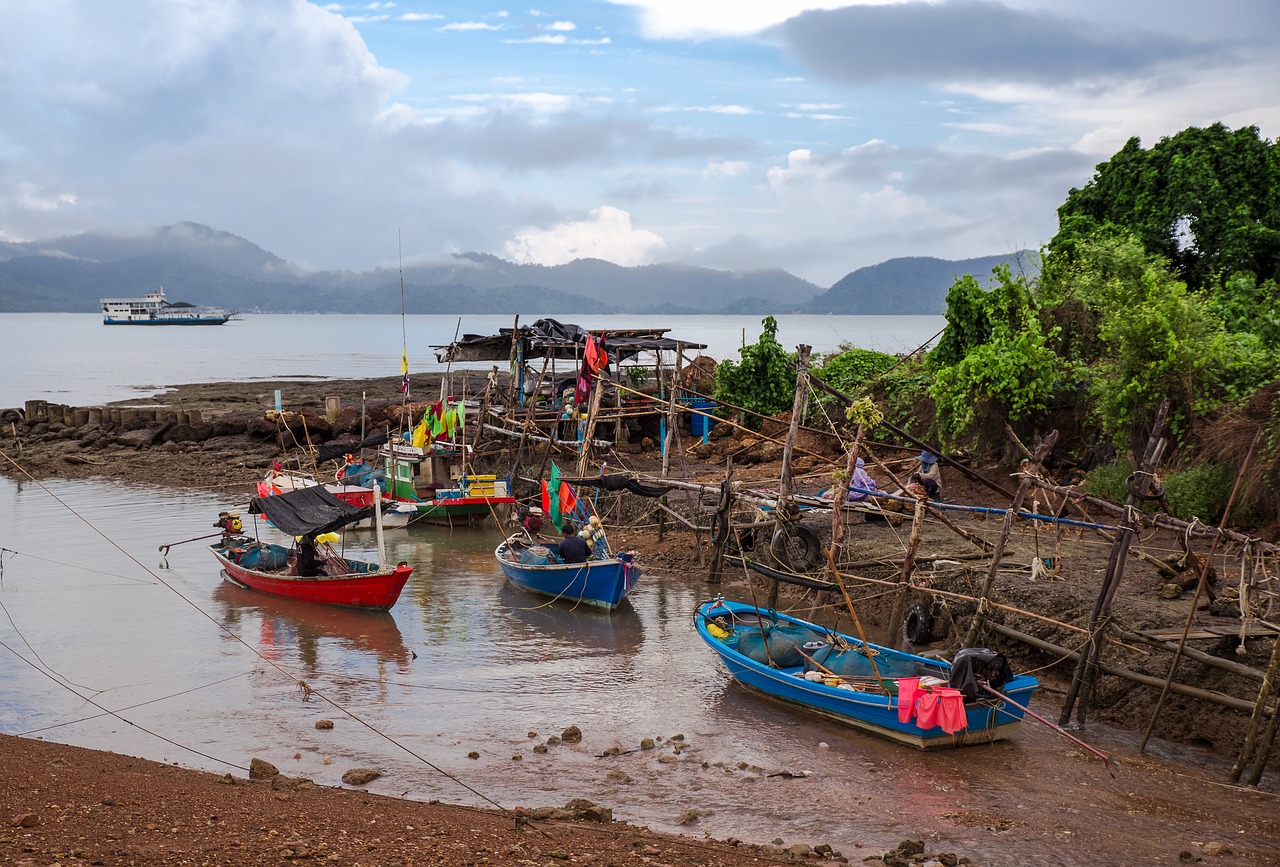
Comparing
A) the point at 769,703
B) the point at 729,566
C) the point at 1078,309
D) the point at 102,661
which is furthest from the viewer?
the point at 1078,309

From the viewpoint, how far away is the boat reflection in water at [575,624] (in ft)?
54.9

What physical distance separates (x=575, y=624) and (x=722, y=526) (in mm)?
3406

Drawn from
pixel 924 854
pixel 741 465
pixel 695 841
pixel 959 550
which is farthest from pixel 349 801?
pixel 741 465

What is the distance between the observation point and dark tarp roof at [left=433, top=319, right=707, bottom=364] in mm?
30766

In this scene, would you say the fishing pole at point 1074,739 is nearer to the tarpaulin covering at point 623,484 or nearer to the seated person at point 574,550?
the seated person at point 574,550

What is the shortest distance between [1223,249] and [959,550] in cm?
1410

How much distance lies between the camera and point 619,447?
102 ft

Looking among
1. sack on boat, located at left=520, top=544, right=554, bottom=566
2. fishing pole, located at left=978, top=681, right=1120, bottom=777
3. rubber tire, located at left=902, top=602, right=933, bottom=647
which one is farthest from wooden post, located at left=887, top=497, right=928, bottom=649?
sack on boat, located at left=520, top=544, right=554, bottom=566

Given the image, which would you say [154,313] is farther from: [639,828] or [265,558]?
[639,828]

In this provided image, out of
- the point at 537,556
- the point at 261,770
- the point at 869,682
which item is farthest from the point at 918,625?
the point at 261,770

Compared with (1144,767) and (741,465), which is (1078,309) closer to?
(741,465)

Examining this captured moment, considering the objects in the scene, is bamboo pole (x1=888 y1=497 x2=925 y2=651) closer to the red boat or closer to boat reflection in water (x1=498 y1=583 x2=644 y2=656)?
boat reflection in water (x1=498 y1=583 x2=644 y2=656)

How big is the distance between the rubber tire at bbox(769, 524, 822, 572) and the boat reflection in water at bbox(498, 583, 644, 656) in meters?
2.73

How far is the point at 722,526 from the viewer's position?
19297 mm
